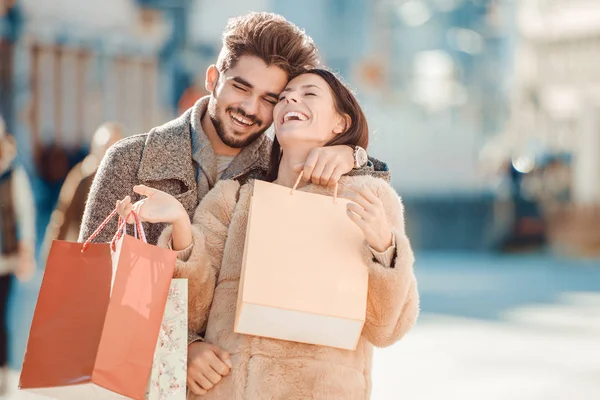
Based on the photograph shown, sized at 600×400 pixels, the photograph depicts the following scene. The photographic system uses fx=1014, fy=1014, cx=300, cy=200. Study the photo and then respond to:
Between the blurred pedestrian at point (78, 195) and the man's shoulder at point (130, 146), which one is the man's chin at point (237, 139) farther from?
the blurred pedestrian at point (78, 195)

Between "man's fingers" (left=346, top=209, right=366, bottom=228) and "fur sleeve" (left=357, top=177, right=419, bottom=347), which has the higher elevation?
"man's fingers" (left=346, top=209, right=366, bottom=228)

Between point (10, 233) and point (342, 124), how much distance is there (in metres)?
4.56

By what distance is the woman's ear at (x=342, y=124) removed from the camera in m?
3.35

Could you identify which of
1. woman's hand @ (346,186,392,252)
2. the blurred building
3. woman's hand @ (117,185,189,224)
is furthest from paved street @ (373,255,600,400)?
the blurred building

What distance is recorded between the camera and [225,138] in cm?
362

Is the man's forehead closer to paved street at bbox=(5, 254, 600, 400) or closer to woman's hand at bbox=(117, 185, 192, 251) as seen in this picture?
woman's hand at bbox=(117, 185, 192, 251)

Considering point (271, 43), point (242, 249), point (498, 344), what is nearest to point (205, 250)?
point (242, 249)

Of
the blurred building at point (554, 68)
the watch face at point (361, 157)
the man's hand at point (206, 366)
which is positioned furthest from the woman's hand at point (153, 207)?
the blurred building at point (554, 68)

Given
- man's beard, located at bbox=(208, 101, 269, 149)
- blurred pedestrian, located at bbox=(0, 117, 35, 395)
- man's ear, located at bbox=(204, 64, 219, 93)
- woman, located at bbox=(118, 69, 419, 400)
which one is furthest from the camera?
blurred pedestrian, located at bbox=(0, 117, 35, 395)

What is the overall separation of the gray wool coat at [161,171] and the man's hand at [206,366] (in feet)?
1.88

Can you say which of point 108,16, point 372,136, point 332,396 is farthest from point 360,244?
point 108,16

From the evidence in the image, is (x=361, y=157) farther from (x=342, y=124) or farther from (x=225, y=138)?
(x=225, y=138)

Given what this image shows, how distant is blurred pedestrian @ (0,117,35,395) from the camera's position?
7.25 metres

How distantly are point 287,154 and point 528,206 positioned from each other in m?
20.2
